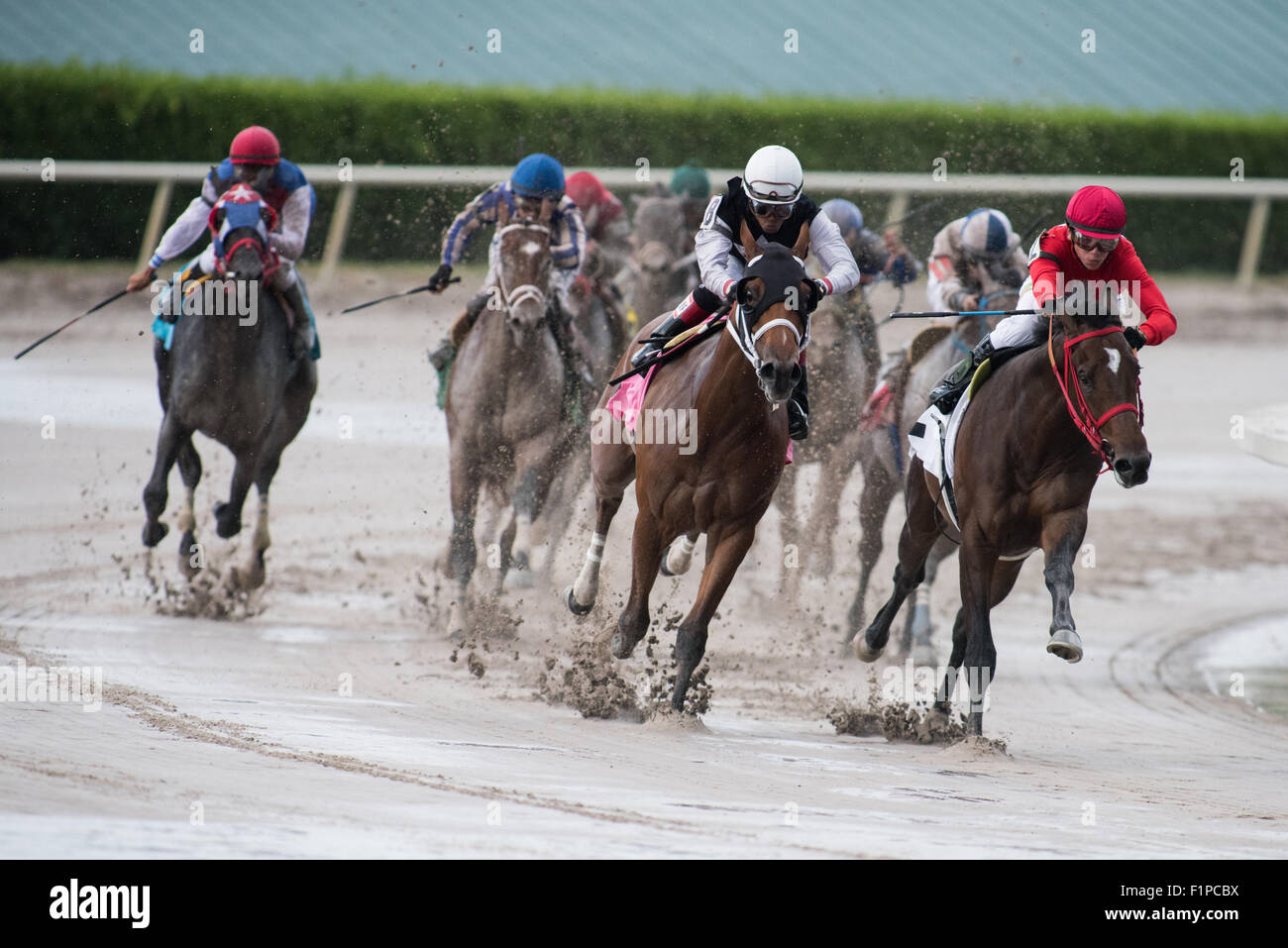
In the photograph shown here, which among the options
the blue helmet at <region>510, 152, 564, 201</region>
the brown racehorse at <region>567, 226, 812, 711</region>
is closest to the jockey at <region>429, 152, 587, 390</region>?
the blue helmet at <region>510, 152, 564, 201</region>

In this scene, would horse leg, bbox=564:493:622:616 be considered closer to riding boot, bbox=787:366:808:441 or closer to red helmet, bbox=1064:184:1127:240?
riding boot, bbox=787:366:808:441

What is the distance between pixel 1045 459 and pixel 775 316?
1.31 metres

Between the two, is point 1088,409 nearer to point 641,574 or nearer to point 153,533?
point 641,574

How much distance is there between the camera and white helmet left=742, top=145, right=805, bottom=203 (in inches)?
269

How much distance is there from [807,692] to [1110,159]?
51.7 ft

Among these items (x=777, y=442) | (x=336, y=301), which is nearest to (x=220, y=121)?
(x=336, y=301)

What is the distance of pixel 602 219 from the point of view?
12.3 meters

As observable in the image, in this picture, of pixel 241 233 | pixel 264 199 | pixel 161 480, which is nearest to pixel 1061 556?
pixel 241 233

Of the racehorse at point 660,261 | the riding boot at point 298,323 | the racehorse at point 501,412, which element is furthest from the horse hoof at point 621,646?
the racehorse at point 660,261

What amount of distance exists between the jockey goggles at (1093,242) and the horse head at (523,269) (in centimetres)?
328

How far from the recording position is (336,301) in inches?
708

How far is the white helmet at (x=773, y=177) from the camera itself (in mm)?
6840

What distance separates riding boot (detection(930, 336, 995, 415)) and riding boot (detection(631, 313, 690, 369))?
1179mm

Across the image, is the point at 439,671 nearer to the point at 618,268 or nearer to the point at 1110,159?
the point at 618,268
